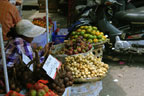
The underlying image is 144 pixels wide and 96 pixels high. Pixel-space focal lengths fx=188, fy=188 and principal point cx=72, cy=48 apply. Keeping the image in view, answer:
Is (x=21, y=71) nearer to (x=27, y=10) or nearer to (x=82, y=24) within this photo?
(x=82, y=24)

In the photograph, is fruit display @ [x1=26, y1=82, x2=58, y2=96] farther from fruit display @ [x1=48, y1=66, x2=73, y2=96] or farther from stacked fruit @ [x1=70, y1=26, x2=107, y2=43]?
stacked fruit @ [x1=70, y1=26, x2=107, y2=43]

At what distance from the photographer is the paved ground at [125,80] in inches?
152

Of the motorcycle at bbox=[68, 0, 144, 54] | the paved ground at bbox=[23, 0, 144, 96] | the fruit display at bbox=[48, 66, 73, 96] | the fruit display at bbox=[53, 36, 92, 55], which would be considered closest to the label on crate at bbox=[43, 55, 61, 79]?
the fruit display at bbox=[48, 66, 73, 96]

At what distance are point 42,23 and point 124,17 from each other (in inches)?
91.2

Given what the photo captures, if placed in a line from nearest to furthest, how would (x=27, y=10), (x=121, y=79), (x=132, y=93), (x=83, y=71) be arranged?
(x=83, y=71) → (x=132, y=93) → (x=121, y=79) → (x=27, y=10)

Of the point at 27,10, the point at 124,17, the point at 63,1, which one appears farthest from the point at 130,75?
the point at 27,10

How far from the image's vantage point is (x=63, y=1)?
10820 mm

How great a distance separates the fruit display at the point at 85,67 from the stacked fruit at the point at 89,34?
3.33ft

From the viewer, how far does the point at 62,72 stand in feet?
8.78

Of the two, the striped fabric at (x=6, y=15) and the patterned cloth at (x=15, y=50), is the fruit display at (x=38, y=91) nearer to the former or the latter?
the patterned cloth at (x=15, y=50)

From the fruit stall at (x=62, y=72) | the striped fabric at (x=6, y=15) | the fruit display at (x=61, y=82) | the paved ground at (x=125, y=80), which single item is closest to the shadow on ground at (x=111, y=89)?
the paved ground at (x=125, y=80)

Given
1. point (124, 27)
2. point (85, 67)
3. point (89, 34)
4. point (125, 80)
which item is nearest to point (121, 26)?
point (124, 27)

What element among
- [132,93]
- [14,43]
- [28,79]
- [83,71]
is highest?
[14,43]

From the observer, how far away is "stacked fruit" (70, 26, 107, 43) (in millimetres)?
4540
